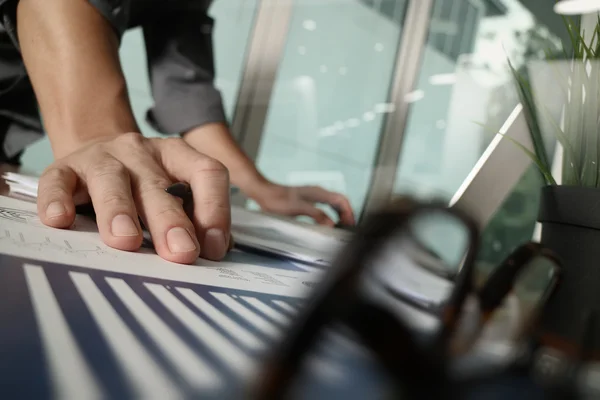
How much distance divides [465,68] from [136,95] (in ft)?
5.49

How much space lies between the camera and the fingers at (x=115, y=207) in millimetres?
343

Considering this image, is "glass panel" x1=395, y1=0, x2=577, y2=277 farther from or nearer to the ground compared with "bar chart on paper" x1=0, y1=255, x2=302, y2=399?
farther from the ground

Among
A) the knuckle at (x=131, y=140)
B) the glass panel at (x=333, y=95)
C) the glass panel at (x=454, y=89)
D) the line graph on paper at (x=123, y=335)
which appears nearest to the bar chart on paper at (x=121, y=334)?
the line graph on paper at (x=123, y=335)

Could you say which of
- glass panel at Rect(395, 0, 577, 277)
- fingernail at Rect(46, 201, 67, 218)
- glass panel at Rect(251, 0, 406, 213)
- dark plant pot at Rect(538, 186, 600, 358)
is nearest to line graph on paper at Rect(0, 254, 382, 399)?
fingernail at Rect(46, 201, 67, 218)

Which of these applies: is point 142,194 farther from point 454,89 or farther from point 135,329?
point 454,89

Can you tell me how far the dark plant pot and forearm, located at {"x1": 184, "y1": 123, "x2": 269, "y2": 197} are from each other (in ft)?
1.94

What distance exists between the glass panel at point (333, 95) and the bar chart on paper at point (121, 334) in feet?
6.02

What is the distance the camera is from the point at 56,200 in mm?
366

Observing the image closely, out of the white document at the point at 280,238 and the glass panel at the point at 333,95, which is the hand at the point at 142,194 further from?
the glass panel at the point at 333,95

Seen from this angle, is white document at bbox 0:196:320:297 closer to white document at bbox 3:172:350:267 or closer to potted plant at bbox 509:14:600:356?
white document at bbox 3:172:350:267

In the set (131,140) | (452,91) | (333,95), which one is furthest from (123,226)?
(452,91)

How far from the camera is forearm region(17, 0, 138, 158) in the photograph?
20.1 inches

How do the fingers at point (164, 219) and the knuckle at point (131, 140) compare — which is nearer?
the fingers at point (164, 219)

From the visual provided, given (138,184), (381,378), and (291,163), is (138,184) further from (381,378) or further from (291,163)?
(291,163)
